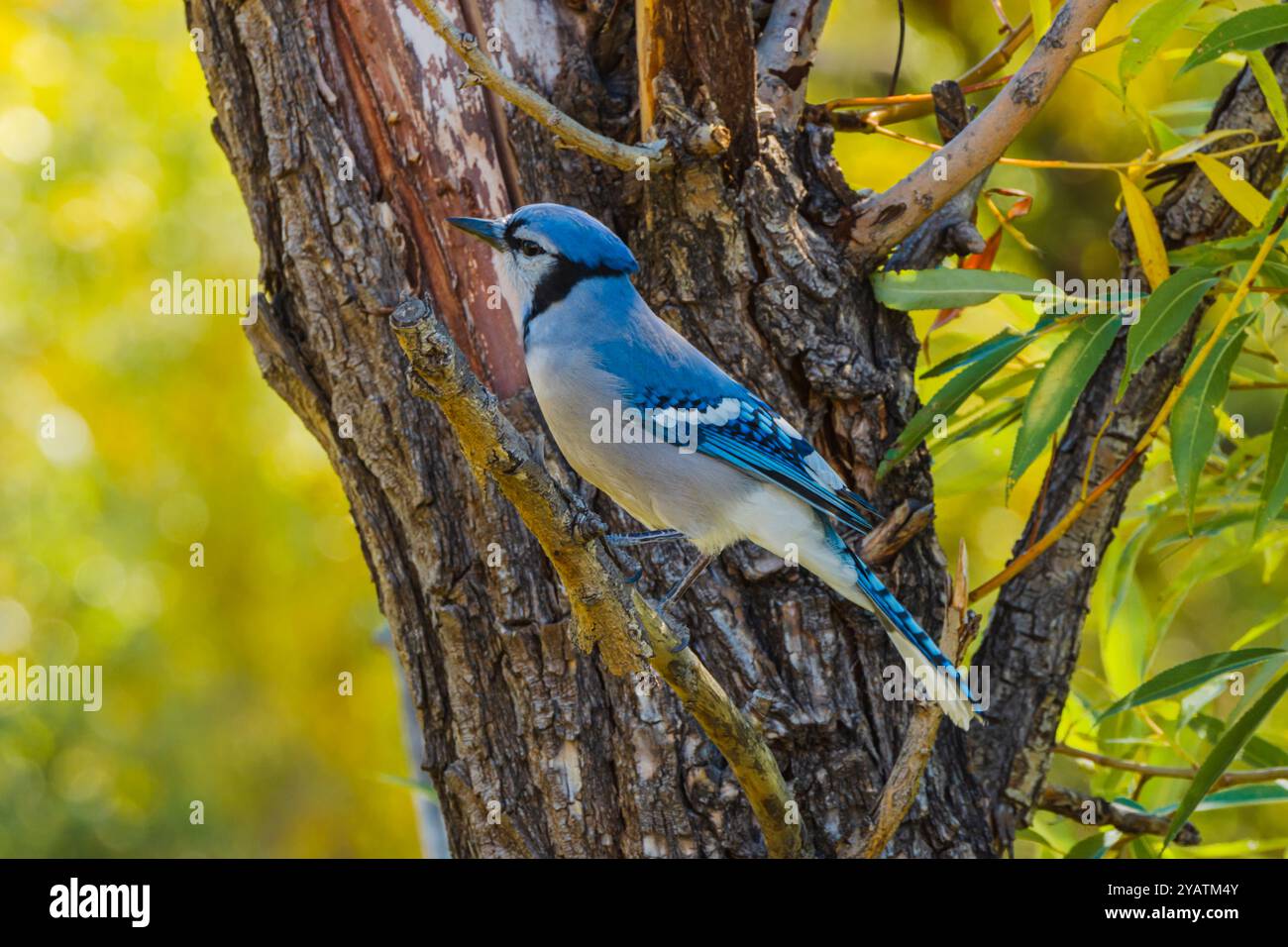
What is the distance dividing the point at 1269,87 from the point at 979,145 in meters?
0.38

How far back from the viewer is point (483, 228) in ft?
5.92


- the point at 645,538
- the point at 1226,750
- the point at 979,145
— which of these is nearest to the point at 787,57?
the point at 979,145

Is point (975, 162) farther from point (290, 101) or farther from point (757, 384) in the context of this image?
point (290, 101)

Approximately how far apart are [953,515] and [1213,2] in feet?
5.81

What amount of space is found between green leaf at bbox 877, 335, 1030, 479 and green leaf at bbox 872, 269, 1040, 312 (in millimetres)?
75

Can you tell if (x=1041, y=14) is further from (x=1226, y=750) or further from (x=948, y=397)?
(x=1226, y=750)

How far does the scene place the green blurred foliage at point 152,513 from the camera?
Answer: 12.8 ft

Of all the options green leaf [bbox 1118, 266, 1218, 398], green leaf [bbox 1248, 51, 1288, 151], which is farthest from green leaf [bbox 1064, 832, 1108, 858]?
green leaf [bbox 1248, 51, 1288, 151]

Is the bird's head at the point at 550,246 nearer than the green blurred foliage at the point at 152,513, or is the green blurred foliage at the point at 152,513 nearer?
the bird's head at the point at 550,246

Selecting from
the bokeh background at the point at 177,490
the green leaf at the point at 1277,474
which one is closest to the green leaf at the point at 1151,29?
the green leaf at the point at 1277,474

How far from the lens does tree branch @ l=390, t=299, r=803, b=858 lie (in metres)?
1.22

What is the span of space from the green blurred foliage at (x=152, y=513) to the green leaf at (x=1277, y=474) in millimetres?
2822

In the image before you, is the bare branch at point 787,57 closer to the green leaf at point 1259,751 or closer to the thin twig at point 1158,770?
the thin twig at point 1158,770

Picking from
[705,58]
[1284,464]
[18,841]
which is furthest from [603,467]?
[18,841]
